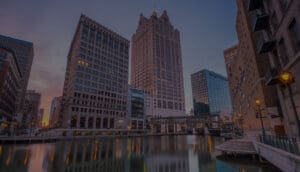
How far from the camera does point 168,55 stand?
18400 centimetres

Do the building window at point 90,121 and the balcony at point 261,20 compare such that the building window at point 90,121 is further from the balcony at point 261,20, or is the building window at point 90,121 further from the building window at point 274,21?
the building window at point 274,21

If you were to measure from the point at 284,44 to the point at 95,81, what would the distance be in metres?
95.8

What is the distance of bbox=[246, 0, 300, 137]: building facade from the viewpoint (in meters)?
14.6

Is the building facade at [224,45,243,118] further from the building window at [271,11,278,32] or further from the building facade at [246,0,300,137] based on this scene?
the building window at [271,11,278,32]

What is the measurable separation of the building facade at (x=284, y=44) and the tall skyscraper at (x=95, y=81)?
85.9 m

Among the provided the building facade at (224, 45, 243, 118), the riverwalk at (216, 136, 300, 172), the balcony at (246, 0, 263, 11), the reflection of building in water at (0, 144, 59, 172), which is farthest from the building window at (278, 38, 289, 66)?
the building facade at (224, 45, 243, 118)

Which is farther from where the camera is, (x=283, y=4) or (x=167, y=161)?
(x=167, y=161)

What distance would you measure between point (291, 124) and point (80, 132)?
87.0 metres

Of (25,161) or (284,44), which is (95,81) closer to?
(25,161)

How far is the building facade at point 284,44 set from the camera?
47.9ft

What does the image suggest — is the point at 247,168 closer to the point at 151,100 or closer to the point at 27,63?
the point at 151,100

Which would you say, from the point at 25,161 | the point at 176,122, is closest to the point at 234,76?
the point at 25,161

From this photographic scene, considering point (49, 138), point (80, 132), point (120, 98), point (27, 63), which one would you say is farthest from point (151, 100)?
point (27, 63)

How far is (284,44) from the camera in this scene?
16.8 m
